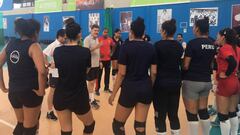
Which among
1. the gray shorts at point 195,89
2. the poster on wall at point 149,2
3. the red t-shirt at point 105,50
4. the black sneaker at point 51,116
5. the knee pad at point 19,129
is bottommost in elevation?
the black sneaker at point 51,116

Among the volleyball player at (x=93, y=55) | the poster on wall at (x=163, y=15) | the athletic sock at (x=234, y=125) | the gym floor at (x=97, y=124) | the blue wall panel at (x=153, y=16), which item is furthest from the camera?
the poster on wall at (x=163, y=15)

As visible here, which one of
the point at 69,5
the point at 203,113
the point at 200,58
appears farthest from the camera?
the point at 69,5

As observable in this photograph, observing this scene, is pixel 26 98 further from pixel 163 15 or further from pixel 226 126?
pixel 163 15

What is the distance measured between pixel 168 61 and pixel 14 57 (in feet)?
5.40

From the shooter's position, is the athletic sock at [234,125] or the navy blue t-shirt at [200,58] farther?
the athletic sock at [234,125]

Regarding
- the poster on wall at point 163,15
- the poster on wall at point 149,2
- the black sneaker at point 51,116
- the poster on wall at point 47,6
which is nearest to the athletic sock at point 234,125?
the black sneaker at point 51,116

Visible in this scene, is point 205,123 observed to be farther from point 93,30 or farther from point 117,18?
point 117,18

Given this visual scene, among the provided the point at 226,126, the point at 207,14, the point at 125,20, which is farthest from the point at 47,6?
the point at 226,126

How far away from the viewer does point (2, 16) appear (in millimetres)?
24203

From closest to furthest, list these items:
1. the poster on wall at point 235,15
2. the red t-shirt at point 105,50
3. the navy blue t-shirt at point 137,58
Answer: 1. the navy blue t-shirt at point 137,58
2. the red t-shirt at point 105,50
3. the poster on wall at point 235,15

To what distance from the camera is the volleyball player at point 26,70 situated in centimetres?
338

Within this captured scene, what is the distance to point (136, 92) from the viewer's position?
11.6ft

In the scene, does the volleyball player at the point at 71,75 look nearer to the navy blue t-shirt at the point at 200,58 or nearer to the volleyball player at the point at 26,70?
the volleyball player at the point at 26,70

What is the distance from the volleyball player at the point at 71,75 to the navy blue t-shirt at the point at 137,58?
0.42 m
